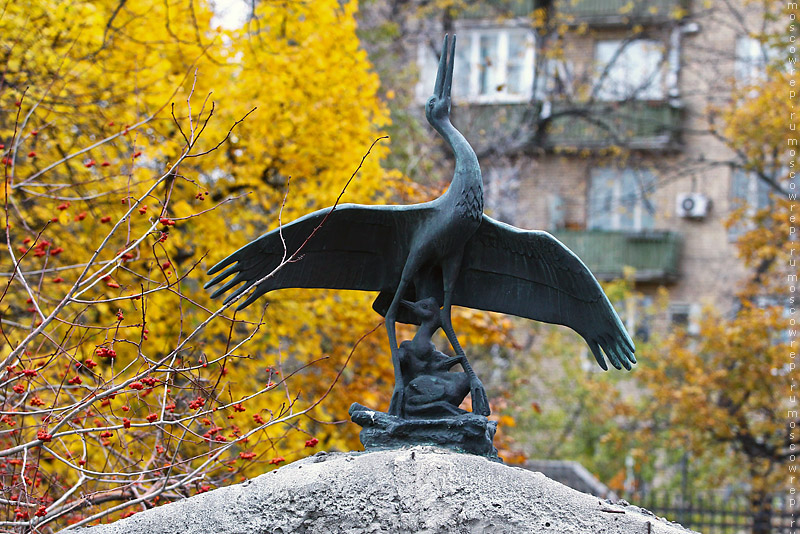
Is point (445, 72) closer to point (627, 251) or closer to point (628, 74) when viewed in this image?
point (628, 74)

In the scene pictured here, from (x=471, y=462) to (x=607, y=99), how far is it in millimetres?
15455

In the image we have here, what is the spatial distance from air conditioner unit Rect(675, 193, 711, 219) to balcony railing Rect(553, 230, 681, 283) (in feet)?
1.70

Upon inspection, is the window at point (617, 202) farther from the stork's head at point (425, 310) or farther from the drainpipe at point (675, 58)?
the stork's head at point (425, 310)

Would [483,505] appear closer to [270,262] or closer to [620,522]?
[620,522]

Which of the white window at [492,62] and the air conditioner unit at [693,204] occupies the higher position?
the white window at [492,62]

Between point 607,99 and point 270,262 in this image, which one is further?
point 607,99

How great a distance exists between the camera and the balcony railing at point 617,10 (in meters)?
18.7

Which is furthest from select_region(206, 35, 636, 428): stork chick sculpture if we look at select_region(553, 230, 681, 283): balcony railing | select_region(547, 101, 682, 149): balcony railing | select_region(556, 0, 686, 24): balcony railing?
select_region(556, 0, 686, 24): balcony railing

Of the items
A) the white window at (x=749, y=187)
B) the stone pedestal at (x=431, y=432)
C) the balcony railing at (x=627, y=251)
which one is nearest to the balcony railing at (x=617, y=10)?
the white window at (x=749, y=187)

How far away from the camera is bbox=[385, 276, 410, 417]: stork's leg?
15.9ft

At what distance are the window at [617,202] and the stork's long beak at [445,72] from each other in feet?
46.9

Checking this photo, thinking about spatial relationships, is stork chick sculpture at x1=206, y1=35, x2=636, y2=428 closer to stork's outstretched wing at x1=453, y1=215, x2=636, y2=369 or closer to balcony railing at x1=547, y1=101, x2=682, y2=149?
stork's outstretched wing at x1=453, y1=215, x2=636, y2=369

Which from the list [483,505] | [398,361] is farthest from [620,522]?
[398,361]

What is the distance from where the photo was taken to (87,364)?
4.76 metres
